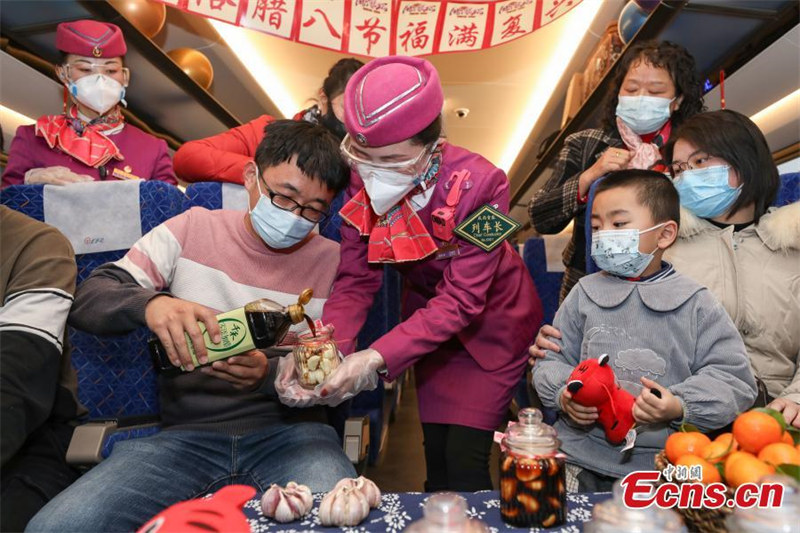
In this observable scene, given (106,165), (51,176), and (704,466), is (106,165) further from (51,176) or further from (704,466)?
(704,466)

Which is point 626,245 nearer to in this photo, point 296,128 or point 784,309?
point 784,309

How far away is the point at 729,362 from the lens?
4.16ft

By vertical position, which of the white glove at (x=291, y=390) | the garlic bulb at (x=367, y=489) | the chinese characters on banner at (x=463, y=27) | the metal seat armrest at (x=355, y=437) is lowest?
the metal seat armrest at (x=355, y=437)

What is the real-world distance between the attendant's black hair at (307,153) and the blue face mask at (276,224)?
0.40 feet

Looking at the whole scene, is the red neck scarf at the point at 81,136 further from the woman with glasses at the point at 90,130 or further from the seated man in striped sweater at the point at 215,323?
the seated man in striped sweater at the point at 215,323

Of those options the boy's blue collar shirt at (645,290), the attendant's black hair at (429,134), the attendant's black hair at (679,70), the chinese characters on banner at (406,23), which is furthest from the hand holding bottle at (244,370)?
the chinese characters on banner at (406,23)

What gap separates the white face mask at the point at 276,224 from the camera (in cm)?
162

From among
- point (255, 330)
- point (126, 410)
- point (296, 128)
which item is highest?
point (296, 128)

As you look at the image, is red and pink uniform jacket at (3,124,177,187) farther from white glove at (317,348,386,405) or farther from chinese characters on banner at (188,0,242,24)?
white glove at (317,348,386,405)

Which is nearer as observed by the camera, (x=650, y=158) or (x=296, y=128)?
(x=296, y=128)

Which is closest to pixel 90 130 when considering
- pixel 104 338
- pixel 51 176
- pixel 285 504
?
pixel 51 176

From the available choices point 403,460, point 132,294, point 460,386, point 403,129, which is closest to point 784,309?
point 460,386

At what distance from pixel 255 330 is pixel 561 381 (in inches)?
28.8

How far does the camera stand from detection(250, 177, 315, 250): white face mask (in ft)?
5.30
